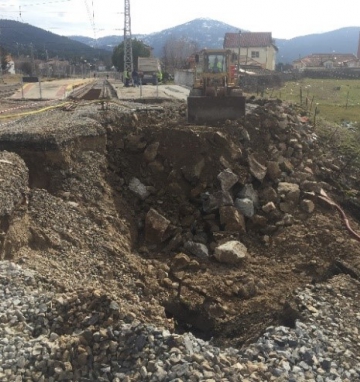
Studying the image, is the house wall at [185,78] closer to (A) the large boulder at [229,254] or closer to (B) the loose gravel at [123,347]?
(A) the large boulder at [229,254]

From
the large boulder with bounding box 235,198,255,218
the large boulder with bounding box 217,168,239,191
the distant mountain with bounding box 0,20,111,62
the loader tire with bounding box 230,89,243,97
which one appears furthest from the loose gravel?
the distant mountain with bounding box 0,20,111,62

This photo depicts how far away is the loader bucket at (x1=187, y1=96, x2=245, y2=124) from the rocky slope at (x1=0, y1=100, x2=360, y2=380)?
1.76 feet

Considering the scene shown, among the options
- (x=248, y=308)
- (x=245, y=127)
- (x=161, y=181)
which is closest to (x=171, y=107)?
(x=245, y=127)

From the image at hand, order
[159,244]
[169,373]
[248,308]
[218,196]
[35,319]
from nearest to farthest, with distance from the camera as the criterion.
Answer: [169,373], [35,319], [248,308], [159,244], [218,196]

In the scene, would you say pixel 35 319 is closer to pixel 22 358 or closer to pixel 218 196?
pixel 22 358

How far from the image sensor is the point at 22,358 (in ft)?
16.2

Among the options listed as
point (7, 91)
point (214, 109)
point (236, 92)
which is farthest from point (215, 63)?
point (7, 91)

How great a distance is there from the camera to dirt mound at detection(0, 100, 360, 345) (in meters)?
7.61

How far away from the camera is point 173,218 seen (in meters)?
10.4

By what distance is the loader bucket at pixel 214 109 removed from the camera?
44.4ft

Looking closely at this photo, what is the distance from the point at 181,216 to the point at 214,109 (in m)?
4.59

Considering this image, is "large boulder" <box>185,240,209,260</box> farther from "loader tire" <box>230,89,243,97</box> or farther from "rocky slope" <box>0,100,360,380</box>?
"loader tire" <box>230,89,243,97</box>

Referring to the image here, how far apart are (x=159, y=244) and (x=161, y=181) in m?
1.98

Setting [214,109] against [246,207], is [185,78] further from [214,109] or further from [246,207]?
[246,207]
